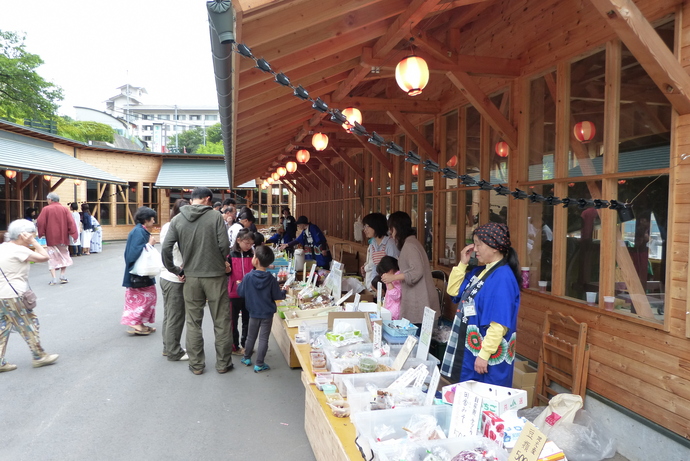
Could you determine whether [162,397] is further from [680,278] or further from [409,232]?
[680,278]

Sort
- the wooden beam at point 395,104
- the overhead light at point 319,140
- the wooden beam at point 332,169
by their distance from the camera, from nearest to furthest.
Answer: the wooden beam at point 395,104 → the overhead light at point 319,140 → the wooden beam at point 332,169

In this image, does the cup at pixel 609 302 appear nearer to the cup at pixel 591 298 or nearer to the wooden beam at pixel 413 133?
the cup at pixel 591 298

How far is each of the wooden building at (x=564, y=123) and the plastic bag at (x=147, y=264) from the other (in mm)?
2358

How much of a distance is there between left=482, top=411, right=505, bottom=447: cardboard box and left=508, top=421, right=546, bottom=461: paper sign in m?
0.32

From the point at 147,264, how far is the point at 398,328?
4355 mm

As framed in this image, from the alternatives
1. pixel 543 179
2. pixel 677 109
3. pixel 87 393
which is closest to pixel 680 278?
pixel 677 109

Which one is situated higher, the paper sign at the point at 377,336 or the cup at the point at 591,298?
the cup at the point at 591,298

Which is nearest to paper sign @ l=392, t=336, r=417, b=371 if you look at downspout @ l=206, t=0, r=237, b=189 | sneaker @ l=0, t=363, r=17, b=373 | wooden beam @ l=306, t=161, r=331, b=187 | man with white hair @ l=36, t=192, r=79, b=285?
downspout @ l=206, t=0, r=237, b=189

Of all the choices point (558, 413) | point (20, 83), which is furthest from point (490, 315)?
point (20, 83)

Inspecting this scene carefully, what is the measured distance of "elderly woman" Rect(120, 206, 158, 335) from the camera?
6.52m

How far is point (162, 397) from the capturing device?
15.0ft

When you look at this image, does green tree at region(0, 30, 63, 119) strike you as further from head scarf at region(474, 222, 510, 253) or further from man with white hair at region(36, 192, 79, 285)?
head scarf at region(474, 222, 510, 253)

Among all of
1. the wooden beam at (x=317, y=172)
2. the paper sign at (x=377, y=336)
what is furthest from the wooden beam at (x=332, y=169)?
the paper sign at (x=377, y=336)

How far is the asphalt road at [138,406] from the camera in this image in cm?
358
